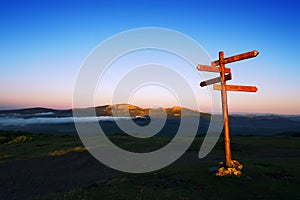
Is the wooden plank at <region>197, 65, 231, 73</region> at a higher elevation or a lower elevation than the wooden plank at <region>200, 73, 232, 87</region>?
higher

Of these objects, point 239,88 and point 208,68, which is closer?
point 208,68

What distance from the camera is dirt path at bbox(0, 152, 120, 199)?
15.2 metres

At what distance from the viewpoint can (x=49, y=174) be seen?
65.1 ft

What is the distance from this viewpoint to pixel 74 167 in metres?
22.2

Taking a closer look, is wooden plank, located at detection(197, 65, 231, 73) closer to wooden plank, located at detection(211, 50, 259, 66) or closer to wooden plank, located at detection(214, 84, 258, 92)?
wooden plank, located at detection(211, 50, 259, 66)

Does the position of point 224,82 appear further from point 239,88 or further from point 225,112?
point 225,112

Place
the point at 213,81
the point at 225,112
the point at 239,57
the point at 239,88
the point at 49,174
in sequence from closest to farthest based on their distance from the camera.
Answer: the point at 239,57 < the point at 225,112 < the point at 239,88 < the point at 213,81 < the point at 49,174

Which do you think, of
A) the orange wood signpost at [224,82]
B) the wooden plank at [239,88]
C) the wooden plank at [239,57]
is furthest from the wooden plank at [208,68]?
the wooden plank at [239,88]

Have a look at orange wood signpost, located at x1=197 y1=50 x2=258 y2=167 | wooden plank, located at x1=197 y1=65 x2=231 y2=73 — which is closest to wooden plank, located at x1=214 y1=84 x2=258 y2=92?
orange wood signpost, located at x1=197 y1=50 x2=258 y2=167

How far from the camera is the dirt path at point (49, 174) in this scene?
599 inches

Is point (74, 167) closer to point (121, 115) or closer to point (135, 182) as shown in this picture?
point (135, 182)

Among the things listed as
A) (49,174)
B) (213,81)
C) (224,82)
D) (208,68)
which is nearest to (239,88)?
(224,82)

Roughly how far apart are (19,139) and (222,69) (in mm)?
44574

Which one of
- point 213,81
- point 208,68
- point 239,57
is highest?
point 239,57
